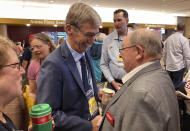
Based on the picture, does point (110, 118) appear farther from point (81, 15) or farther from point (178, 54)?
point (178, 54)

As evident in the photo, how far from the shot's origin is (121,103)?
40.2 inches

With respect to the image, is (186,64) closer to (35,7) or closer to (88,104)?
(88,104)

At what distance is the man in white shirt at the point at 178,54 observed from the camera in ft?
12.9

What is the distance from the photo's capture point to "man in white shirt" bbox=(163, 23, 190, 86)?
3.94m

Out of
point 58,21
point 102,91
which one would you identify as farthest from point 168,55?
point 58,21

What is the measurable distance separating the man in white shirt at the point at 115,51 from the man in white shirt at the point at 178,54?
2.29m

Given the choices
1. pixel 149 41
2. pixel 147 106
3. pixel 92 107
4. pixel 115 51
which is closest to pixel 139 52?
pixel 149 41

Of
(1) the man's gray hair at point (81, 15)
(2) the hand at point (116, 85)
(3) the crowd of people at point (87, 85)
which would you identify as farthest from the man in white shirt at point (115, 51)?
(1) the man's gray hair at point (81, 15)

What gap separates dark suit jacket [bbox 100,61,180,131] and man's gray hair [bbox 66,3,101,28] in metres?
0.55

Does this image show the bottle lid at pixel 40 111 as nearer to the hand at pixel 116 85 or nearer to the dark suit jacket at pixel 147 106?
the dark suit jacket at pixel 147 106

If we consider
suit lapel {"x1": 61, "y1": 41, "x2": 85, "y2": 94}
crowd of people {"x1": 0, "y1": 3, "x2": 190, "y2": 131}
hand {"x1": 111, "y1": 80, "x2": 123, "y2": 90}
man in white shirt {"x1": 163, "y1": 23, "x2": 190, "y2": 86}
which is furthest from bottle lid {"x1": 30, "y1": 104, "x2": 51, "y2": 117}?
man in white shirt {"x1": 163, "y1": 23, "x2": 190, "y2": 86}

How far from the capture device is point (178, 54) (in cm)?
404

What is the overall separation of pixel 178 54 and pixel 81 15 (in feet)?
12.1

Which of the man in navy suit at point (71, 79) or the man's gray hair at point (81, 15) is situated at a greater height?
the man's gray hair at point (81, 15)
